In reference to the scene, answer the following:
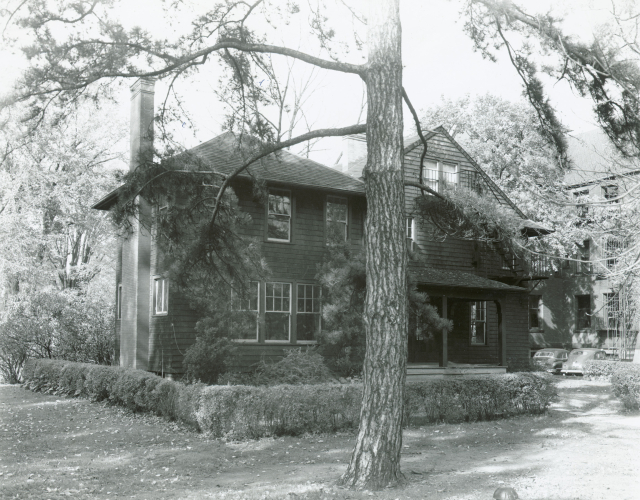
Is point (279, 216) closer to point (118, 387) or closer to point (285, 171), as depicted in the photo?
point (285, 171)

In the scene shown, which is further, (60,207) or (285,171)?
(60,207)

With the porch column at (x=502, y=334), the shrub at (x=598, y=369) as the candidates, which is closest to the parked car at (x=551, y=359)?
the shrub at (x=598, y=369)

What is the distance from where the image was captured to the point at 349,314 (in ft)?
62.8

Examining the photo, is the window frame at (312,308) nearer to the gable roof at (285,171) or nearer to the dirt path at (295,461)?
the gable roof at (285,171)

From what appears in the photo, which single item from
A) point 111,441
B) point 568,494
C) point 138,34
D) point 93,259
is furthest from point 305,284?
point 93,259

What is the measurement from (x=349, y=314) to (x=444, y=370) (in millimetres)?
4826

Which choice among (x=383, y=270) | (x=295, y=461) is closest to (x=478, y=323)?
(x=295, y=461)

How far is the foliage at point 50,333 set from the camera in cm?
2523

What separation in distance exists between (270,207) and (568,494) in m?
15.1

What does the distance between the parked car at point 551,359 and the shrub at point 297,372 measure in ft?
59.5

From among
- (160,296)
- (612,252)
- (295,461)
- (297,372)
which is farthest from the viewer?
(160,296)

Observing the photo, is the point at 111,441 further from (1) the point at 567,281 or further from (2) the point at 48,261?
(1) the point at 567,281

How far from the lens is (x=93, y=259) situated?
35156mm

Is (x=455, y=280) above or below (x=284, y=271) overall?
below
